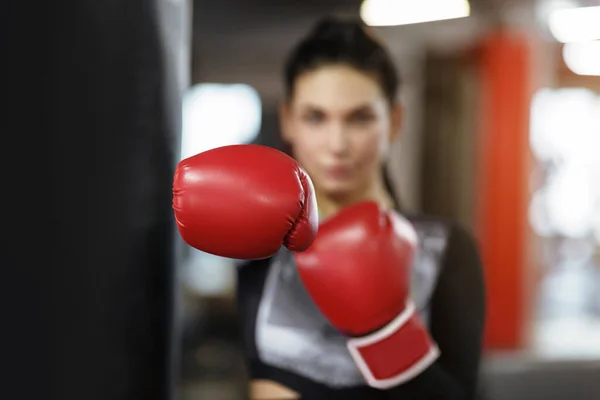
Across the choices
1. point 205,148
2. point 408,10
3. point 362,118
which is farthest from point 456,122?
point 362,118

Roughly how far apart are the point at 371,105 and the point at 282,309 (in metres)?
0.41

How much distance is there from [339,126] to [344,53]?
0.45ft

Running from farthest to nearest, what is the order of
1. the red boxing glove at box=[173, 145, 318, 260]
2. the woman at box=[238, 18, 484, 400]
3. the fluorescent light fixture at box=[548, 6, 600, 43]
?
1. the fluorescent light fixture at box=[548, 6, 600, 43]
2. the woman at box=[238, 18, 484, 400]
3. the red boxing glove at box=[173, 145, 318, 260]

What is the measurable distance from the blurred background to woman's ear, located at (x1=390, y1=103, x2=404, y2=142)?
1.71 meters

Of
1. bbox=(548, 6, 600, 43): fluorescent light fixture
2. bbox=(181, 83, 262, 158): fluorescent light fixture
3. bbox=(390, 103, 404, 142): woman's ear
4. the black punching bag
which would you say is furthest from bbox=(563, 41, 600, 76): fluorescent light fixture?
the black punching bag

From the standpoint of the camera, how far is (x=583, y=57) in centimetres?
511

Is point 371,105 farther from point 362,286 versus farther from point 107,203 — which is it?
point 107,203

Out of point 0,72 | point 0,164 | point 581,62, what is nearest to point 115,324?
point 0,164

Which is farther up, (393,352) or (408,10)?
(408,10)

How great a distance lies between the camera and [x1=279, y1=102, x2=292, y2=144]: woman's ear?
1.26 metres

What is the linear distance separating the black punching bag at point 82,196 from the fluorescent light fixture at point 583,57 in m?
4.01

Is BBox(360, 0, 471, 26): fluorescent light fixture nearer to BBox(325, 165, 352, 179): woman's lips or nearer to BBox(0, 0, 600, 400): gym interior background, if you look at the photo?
BBox(0, 0, 600, 400): gym interior background

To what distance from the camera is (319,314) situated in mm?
1142

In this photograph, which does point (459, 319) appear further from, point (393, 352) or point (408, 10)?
point (408, 10)
